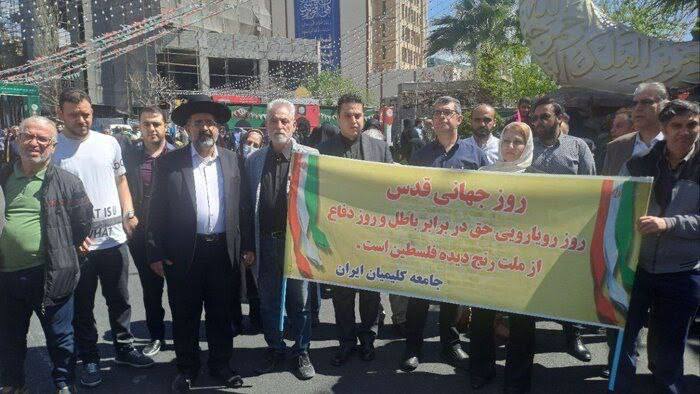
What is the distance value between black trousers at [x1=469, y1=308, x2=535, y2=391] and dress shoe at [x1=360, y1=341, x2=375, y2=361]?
81cm

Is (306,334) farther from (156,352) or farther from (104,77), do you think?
(104,77)

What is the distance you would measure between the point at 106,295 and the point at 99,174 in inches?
36.9

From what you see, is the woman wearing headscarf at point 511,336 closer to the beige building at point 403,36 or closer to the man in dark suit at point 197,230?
the man in dark suit at point 197,230

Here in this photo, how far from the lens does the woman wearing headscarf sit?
3396 mm

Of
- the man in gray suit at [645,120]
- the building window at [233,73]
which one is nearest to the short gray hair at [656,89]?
the man in gray suit at [645,120]

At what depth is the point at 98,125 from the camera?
23109 mm

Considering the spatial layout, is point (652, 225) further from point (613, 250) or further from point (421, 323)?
point (421, 323)

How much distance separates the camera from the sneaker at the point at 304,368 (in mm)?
3801

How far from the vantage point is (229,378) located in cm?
367

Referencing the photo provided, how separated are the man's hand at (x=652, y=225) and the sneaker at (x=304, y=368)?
242 cm

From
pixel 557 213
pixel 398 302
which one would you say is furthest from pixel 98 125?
pixel 557 213

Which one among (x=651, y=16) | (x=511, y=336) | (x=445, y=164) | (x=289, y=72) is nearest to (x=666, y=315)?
(x=511, y=336)

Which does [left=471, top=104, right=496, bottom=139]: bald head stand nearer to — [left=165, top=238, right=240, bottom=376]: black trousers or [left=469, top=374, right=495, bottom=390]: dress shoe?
[left=469, top=374, right=495, bottom=390]: dress shoe

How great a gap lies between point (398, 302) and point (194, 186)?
7.05ft
